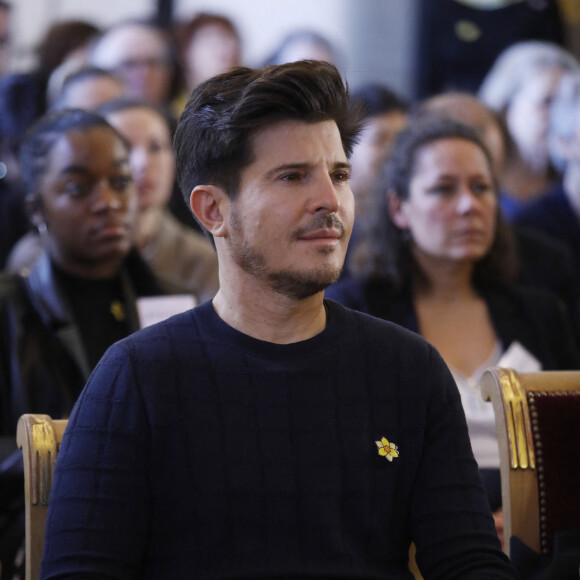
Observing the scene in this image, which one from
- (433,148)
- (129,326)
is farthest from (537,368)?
(129,326)

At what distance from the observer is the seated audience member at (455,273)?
9.13ft

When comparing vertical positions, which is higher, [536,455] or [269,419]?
[269,419]

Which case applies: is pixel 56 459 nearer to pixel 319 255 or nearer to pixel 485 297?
pixel 319 255

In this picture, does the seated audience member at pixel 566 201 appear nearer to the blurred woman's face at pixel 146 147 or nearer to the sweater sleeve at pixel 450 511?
the blurred woman's face at pixel 146 147

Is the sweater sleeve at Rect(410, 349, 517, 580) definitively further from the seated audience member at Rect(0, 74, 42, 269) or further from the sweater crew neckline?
the seated audience member at Rect(0, 74, 42, 269)

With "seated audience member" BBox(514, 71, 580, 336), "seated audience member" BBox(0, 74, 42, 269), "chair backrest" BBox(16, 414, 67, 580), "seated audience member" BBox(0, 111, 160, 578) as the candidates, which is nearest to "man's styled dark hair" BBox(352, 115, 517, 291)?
"seated audience member" BBox(0, 111, 160, 578)

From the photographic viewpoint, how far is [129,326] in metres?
2.76

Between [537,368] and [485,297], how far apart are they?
0.96 ft

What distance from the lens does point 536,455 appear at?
6.19ft

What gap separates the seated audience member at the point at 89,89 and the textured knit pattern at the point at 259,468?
2530 millimetres

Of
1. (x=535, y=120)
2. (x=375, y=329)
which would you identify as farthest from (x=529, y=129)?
(x=375, y=329)

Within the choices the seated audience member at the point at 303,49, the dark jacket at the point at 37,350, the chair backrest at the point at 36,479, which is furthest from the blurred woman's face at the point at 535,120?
the chair backrest at the point at 36,479

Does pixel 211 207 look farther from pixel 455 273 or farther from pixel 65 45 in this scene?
pixel 65 45

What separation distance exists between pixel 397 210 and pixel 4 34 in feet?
8.74
